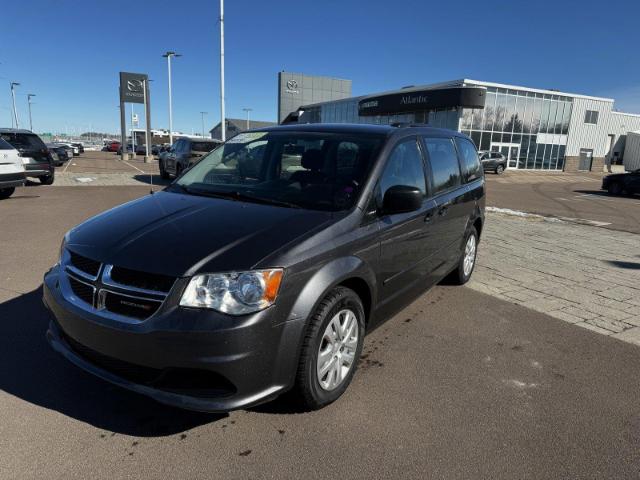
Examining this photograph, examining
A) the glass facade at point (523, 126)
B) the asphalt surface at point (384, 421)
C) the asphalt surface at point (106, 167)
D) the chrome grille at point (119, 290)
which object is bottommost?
the asphalt surface at point (106, 167)

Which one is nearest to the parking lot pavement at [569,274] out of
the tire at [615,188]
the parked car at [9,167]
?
the parked car at [9,167]

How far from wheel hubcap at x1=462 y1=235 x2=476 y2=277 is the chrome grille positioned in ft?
13.1

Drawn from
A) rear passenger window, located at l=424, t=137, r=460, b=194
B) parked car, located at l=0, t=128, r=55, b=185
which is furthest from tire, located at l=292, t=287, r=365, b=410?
parked car, located at l=0, t=128, r=55, b=185

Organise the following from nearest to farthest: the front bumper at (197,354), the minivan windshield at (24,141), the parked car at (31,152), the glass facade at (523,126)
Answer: the front bumper at (197,354) < the minivan windshield at (24,141) < the parked car at (31,152) < the glass facade at (523,126)

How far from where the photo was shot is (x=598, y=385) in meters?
3.39

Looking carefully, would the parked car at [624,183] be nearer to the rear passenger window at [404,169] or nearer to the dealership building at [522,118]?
the dealership building at [522,118]

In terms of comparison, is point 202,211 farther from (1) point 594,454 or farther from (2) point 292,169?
(1) point 594,454

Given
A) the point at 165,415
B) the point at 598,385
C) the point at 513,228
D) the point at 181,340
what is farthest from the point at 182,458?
the point at 513,228

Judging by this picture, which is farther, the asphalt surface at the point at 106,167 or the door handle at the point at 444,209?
the asphalt surface at the point at 106,167

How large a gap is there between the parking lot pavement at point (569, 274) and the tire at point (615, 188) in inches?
527

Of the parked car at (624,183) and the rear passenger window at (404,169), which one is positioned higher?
the rear passenger window at (404,169)

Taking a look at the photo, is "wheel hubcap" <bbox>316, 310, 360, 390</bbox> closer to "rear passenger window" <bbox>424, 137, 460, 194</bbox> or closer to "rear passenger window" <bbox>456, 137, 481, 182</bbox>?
"rear passenger window" <bbox>424, 137, 460, 194</bbox>

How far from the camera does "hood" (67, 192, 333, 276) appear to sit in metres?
2.47

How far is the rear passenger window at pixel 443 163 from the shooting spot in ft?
14.2
